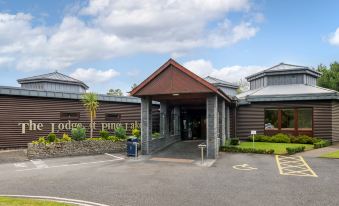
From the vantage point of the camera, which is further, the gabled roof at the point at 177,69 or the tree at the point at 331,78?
the tree at the point at 331,78

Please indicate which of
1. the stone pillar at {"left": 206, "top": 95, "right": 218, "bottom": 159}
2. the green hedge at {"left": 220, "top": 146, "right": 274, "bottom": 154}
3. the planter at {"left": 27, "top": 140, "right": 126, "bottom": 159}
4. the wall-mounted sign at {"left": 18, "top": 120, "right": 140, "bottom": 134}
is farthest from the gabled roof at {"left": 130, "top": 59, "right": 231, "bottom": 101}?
the wall-mounted sign at {"left": 18, "top": 120, "right": 140, "bottom": 134}

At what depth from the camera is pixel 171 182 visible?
43.1 feet

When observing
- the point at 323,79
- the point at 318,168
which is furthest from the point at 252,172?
the point at 323,79

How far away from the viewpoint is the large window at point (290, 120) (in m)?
28.4

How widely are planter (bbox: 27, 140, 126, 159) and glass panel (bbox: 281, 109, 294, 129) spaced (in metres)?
16.1

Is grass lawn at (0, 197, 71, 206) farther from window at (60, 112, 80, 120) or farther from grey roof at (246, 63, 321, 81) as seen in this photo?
grey roof at (246, 63, 321, 81)

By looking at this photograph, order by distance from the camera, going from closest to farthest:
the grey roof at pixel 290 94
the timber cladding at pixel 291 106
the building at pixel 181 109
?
the building at pixel 181 109 → the grey roof at pixel 290 94 → the timber cladding at pixel 291 106

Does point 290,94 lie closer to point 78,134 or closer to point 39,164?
point 78,134

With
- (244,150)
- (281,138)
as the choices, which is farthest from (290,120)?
(244,150)

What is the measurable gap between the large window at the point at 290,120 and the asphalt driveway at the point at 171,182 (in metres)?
10.4

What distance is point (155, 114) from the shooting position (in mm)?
30719

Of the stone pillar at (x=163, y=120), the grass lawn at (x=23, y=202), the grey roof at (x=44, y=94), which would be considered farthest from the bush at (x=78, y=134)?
the grass lawn at (x=23, y=202)

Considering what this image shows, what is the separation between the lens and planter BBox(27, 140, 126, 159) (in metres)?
20.2

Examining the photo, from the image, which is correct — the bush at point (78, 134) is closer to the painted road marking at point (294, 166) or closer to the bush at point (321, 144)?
the painted road marking at point (294, 166)
